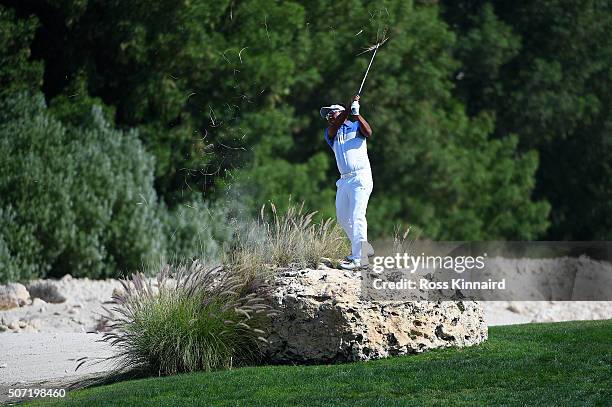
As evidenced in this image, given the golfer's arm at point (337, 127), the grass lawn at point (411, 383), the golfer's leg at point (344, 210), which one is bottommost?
the grass lawn at point (411, 383)

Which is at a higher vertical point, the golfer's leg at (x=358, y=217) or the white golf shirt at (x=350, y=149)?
the white golf shirt at (x=350, y=149)

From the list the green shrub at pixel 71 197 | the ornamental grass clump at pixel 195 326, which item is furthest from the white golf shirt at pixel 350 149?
the green shrub at pixel 71 197

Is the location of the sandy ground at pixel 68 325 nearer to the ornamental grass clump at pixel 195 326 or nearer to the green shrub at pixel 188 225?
the ornamental grass clump at pixel 195 326

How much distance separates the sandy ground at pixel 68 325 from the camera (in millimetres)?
13695

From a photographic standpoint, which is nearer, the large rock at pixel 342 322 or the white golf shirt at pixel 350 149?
the large rock at pixel 342 322

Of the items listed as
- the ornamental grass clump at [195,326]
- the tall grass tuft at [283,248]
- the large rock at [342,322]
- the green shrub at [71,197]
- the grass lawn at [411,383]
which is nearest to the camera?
the grass lawn at [411,383]

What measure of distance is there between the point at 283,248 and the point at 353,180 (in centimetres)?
121

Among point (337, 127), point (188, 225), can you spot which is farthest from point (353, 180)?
point (188, 225)

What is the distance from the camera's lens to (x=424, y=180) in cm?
2902

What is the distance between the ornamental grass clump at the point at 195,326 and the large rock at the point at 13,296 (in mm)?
7342

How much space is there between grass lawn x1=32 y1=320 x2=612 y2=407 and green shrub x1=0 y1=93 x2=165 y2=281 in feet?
34.4

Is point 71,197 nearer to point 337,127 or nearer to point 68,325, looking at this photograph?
point 68,325

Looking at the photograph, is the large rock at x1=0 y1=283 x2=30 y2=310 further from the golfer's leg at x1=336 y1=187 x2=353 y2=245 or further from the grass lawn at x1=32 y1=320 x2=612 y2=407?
the golfer's leg at x1=336 y1=187 x2=353 y2=245

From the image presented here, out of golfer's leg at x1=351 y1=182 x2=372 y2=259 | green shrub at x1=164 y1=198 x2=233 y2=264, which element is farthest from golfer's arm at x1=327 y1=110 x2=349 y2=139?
green shrub at x1=164 y1=198 x2=233 y2=264
